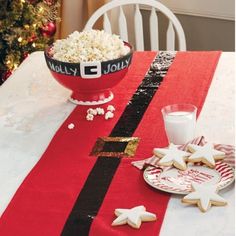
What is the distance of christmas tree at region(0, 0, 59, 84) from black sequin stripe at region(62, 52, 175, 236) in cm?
→ 114

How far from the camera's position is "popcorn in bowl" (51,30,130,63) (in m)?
1.79

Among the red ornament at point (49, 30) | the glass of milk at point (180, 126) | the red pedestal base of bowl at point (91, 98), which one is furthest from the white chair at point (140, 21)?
the glass of milk at point (180, 126)

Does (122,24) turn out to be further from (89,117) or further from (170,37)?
(89,117)

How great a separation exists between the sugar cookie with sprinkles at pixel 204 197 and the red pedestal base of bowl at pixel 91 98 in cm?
62

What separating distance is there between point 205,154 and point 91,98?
0.54m

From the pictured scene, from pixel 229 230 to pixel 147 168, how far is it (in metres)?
0.28

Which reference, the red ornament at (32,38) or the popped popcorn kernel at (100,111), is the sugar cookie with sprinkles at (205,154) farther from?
the red ornament at (32,38)

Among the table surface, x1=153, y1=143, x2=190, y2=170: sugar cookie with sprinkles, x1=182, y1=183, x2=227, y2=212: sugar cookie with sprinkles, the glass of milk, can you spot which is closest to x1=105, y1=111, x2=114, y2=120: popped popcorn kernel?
the table surface

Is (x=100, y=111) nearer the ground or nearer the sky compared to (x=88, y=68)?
nearer the ground

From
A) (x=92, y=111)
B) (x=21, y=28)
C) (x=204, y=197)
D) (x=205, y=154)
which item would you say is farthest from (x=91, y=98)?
(x=21, y=28)

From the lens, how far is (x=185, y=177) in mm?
1397

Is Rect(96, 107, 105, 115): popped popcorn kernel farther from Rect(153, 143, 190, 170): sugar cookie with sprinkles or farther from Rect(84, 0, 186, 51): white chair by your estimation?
Rect(84, 0, 186, 51): white chair

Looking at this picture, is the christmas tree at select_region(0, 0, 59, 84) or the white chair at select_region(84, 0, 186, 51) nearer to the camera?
the white chair at select_region(84, 0, 186, 51)

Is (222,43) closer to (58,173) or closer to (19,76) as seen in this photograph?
(19,76)
